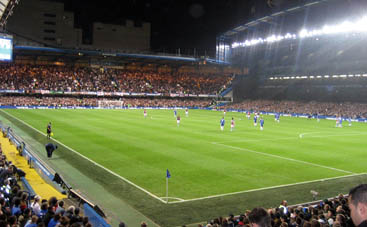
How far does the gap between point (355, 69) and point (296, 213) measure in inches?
2616

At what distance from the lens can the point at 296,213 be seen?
9391 mm

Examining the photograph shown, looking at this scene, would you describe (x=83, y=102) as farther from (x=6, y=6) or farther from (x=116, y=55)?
(x=6, y=6)

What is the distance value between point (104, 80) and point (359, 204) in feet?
286

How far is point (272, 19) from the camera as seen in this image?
77312mm

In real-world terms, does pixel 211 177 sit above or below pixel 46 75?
below

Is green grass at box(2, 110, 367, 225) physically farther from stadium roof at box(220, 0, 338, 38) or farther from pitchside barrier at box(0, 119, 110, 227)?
stadium roof at box(220, 0, 338, 38)

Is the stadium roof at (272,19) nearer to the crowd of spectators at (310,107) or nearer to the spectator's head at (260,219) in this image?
the crowd of spectators at (310,107)

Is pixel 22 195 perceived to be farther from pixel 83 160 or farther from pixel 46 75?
pixel 46 75

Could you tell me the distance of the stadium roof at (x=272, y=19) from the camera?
6380cm

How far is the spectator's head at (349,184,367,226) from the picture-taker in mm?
3033

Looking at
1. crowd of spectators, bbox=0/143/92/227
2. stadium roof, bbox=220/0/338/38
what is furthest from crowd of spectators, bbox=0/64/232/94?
crowd of spectators, bbox=0/143/92/227

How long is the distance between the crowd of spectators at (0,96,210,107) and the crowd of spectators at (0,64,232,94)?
2.34m

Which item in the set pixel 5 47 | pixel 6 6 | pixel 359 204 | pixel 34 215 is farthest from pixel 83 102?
pixel 359 204

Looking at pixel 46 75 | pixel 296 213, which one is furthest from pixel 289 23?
pixel 296 213
